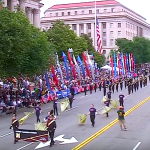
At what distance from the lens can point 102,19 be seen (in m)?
117

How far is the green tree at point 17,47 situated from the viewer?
28125 millimetres

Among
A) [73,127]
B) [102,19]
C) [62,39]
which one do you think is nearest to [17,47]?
[73,127]

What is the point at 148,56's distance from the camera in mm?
88000

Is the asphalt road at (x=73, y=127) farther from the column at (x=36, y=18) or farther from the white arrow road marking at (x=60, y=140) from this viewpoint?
the column at (x=36, y=18)

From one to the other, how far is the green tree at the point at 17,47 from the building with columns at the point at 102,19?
265 feet

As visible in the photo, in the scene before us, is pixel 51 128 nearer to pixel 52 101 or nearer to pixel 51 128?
pixel 51 128

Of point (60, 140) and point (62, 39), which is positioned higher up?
point (62, 39)

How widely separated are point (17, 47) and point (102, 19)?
3579 inches

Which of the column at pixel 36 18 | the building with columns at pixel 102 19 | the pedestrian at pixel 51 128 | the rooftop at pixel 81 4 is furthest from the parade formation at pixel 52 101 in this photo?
the rooftop at pixel 81 4

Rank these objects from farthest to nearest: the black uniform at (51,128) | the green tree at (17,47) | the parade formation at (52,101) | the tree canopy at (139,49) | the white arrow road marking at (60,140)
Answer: the tree canopy at (139,49)
the green tree at (17,47)
the parade formation at (52,101)
the white arrow road marking at (60,140)
the black uniform at (51,128)

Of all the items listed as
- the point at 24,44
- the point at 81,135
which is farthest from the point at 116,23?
the point at 81,135

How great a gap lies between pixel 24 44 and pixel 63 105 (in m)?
5.64

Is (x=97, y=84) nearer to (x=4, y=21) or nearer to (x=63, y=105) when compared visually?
(x=63, y=105)

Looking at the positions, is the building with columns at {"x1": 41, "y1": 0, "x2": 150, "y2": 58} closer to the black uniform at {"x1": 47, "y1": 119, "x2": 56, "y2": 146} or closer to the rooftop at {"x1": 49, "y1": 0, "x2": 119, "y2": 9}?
the rooftop at {"x1": 49, "y1": 0, "x2": 119, "y2": 9}
